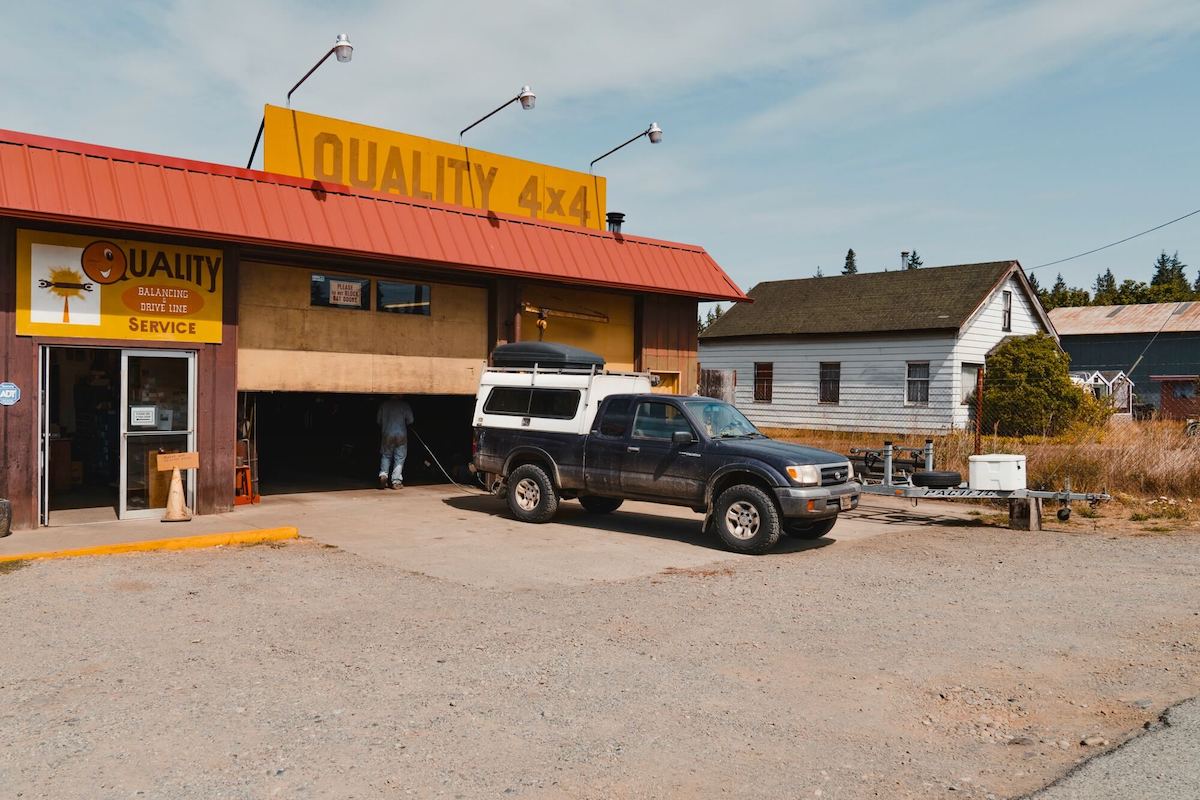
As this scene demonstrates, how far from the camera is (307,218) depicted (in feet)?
44.9

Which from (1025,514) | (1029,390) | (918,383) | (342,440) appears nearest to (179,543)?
(1025,514)

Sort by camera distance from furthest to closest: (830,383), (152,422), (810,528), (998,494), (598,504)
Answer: (830,383) < (598,504) < (998,494) < (152,422) < (810,528)

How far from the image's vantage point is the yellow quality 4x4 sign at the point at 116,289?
1170 cm

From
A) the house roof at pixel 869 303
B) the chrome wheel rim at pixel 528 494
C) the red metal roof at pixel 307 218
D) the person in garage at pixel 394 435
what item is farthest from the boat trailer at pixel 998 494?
the house roof at pixel 869 303

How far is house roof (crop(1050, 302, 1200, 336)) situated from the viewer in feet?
145

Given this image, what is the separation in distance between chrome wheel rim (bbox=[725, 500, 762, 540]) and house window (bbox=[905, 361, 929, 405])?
19.6 metres

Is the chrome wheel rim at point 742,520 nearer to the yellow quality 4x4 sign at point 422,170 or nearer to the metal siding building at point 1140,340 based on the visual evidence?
the yellow quality 4x4 sign at point 422,170

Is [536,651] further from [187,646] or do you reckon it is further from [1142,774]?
[1142,774]

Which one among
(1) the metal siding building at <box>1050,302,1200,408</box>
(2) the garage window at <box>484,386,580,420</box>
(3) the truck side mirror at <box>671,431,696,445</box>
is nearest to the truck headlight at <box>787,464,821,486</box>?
(3) the truck side mirror at <box>671,431,696,445</box>

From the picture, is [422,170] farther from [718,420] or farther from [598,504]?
[718,420]

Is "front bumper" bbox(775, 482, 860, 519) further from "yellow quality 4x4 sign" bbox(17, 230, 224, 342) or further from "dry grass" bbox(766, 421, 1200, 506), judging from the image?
"yellow quality 4x4 sign" bbox(17, 230, 224, 342)

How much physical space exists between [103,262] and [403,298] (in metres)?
4.76

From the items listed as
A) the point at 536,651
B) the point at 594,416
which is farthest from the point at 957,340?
the point at 536,651

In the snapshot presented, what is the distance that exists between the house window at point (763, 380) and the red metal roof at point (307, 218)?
14407 mm
